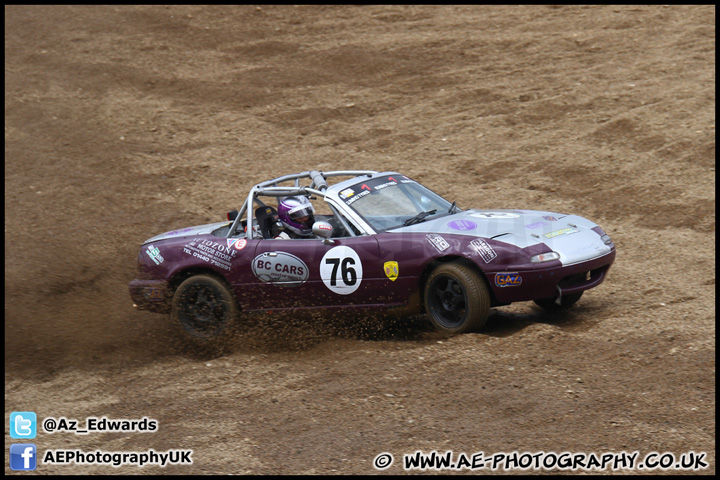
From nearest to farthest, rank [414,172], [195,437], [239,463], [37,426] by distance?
[239,463] < [195,437] < [37,426] < [414,172]

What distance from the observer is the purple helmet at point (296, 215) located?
8250mm

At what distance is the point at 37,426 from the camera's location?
6.30 meters

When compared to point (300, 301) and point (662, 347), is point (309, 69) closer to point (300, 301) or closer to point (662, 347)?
point (300, 301)

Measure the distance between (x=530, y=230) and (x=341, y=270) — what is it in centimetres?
186

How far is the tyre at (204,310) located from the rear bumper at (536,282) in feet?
9.19

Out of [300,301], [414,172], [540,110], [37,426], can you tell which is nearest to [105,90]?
[414,172]

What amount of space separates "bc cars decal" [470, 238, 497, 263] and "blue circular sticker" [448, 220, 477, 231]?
0.32 m

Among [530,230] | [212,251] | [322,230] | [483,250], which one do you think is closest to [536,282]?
[483,250]

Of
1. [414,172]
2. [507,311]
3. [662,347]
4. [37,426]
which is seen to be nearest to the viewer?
[37,426]

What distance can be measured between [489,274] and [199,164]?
29.1ft

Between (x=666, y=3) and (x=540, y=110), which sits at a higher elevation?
(x=666, y=3)

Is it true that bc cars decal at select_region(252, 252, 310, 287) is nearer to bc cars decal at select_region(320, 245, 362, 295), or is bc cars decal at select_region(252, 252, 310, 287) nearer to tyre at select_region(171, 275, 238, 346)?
bc cars decal at select_region(320, 245, 362, 295)

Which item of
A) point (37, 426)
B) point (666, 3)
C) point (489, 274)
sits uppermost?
point (666, 3)

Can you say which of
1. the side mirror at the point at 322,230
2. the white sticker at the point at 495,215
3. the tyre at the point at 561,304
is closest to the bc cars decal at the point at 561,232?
the white sticker at the point at 495,215
